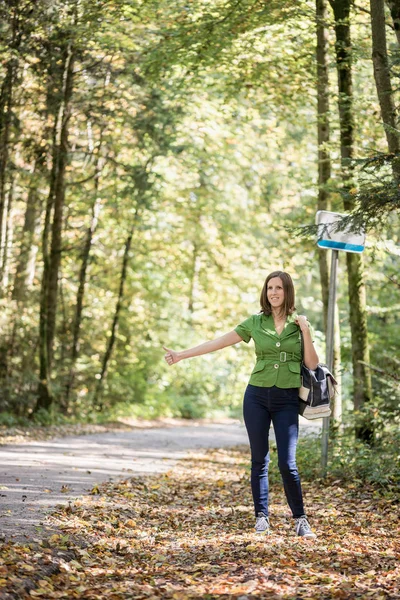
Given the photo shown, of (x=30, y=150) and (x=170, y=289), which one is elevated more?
(x=30, y=150)

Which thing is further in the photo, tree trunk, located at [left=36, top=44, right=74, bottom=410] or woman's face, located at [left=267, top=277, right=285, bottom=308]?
tree trunk, located at [left=36, top=44, right=74, bottom=410]

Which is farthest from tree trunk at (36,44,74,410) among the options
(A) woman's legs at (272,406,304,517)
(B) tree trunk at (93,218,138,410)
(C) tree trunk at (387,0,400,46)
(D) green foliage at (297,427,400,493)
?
(A) woman's legs at (272,406,304,517)

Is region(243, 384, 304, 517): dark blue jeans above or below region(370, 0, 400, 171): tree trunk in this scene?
below

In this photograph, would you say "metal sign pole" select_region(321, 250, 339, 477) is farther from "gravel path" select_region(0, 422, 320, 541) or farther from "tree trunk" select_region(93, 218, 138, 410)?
"tree trunk" select_region(93, 218, 138, 410)

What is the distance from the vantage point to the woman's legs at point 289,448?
7043 millimetres

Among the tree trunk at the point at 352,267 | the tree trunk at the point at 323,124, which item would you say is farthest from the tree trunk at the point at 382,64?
the tree trunk at the point at 323,124

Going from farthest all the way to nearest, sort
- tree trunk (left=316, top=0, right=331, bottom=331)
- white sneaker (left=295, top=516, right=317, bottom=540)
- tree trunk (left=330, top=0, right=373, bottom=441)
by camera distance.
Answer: tree trunk (left=316, top=0, right=331, bottom=331) < tree trunk (left=330, top=0, right=373, bottom=441) < white sneaker (left=295, top=516, right=317, bottom=540)

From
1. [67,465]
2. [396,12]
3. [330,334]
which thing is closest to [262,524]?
[330,334]

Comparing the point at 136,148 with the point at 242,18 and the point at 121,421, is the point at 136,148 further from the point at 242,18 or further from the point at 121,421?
the point at 242,18

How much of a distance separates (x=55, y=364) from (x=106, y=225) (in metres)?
4.98

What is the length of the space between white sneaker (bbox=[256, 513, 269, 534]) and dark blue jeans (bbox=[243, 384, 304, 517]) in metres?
0.25

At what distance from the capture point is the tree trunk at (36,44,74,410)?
18.6m

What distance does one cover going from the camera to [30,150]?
19703mm

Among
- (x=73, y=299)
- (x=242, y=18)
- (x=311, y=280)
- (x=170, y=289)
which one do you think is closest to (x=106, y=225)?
(x=73, y=299)
